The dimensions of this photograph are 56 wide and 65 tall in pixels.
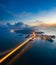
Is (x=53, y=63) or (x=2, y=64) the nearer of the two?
(x=2, y=64)

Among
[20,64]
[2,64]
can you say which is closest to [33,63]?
[20,64]

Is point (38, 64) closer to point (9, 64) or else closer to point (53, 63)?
point (53, 63)

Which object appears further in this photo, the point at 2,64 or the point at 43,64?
the point at 43,64

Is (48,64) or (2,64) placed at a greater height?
(2,64)

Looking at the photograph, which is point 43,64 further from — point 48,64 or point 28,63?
point 28,63

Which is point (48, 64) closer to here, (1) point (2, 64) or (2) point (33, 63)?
(2) point (33, 63)

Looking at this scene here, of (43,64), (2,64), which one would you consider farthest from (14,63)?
(43,64)

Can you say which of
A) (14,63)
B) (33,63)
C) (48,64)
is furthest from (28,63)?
(48,64)
